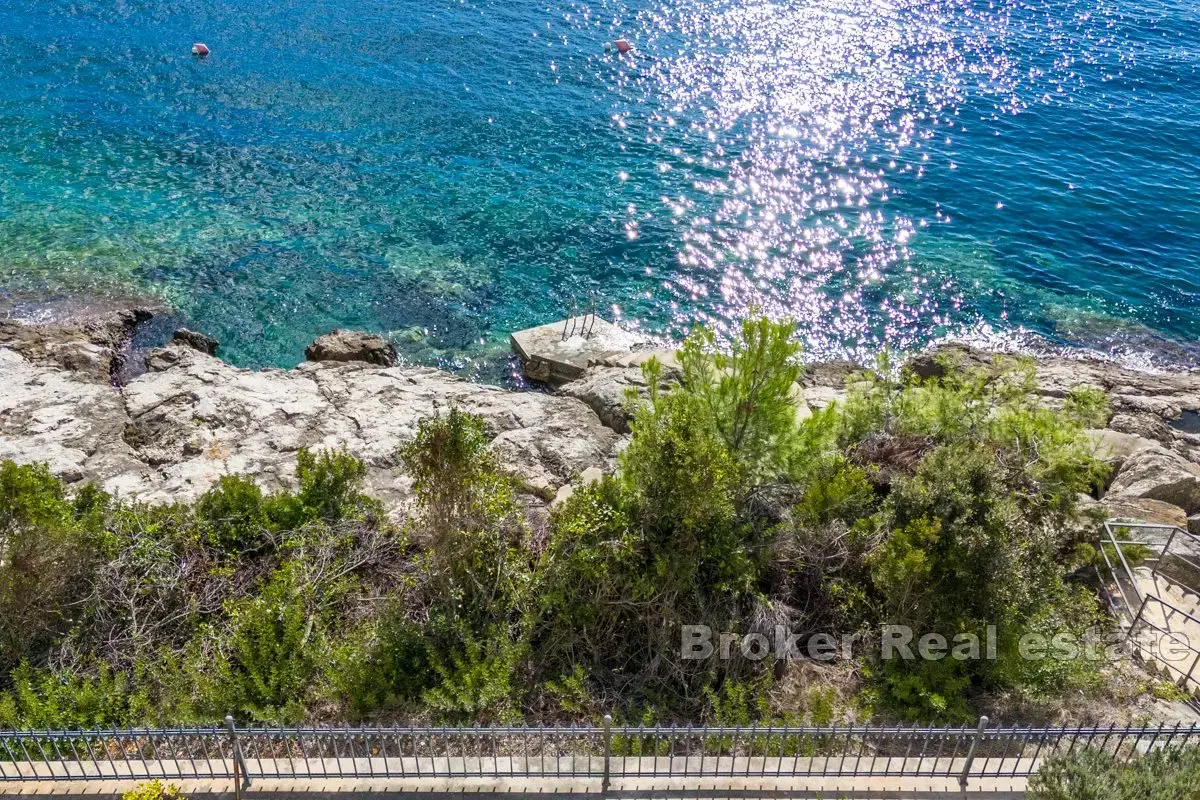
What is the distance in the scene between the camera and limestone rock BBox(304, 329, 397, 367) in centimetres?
1953

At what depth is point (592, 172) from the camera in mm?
29375

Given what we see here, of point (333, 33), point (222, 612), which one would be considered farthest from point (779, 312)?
point (333, 33)

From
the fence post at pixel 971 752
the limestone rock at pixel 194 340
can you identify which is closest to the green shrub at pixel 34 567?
the limestone rock at pixel 194 340

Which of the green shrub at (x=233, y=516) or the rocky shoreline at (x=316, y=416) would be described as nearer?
the green shrub at (x=233, y=516)

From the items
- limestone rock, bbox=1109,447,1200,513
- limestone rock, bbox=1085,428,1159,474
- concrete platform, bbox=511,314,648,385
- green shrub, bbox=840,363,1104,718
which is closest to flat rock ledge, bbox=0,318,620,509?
concrete platform, bbox=511,314,648,385

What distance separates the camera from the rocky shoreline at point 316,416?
1397 centimetres

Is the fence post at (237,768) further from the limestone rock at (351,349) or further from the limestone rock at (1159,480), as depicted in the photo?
the limestone rock at (1159,480)

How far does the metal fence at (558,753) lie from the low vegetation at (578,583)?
55cm

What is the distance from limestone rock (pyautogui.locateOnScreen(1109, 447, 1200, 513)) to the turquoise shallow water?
8415 mm

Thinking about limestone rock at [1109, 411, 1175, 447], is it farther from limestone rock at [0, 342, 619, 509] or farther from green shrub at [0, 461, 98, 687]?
green shrub at [0, 461, 98, 687]

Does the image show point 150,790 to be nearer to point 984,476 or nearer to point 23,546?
point 23,546

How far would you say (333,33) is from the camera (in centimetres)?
3869

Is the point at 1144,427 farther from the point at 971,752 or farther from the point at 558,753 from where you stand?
the point at 558,753

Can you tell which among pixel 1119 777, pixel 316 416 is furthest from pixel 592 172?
pixel 1119 777
